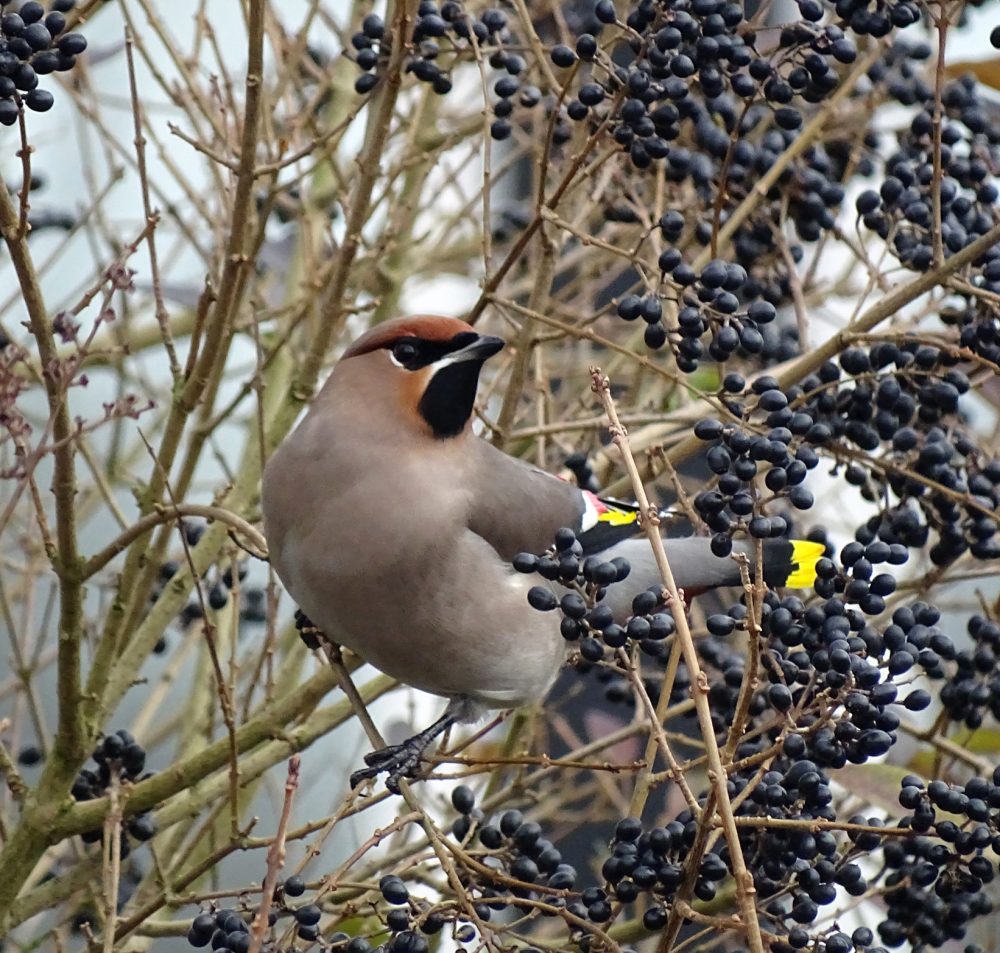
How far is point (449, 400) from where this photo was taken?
2.80 meters

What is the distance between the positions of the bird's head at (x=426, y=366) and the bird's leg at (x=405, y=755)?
1.72ft

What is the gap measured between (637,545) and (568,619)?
39.9 inches

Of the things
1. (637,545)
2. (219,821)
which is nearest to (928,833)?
(637,545)

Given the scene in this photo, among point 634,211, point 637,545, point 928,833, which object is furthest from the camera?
point 637,545

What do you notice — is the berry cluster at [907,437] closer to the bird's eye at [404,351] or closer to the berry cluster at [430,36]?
the bird's eye at [404,351]

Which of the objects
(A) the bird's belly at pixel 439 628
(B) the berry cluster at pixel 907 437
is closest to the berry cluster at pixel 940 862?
(B) the berry cluster at pixel 907 437

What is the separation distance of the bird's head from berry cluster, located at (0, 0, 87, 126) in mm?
768

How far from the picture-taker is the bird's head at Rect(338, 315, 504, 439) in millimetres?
2715

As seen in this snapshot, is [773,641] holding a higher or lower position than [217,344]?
lower

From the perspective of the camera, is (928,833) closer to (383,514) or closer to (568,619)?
(568,619)

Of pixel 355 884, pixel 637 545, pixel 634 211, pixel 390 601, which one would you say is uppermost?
pixel 634 211

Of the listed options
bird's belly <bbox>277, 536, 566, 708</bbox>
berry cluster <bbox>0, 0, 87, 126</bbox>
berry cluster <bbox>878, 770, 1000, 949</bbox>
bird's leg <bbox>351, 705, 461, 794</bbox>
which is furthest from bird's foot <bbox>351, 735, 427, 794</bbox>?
berry cluster <bbox>0, 0, 87, 126</bbox>

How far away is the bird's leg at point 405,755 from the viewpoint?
105 inches

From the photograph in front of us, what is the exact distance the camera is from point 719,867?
217cm
